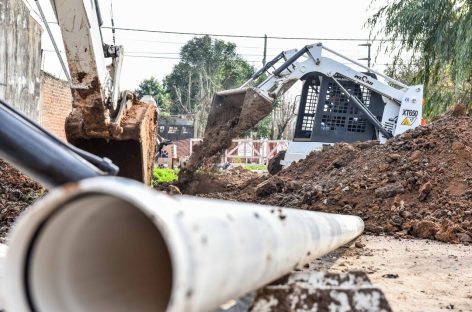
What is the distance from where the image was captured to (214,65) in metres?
46.5

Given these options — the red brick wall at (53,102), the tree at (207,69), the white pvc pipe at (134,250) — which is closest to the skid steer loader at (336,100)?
the red brick wall at (53,102)

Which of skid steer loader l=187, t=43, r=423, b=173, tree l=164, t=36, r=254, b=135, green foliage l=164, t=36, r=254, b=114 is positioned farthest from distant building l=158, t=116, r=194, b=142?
skid steer loader l=187, t=43, r=423, b=173

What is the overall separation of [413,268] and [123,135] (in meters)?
3.07

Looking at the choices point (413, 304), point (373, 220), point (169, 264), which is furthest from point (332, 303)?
point (373, 220)

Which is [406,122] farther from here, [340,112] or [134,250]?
[134,250]

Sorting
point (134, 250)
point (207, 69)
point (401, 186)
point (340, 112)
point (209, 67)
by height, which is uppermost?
point (209, 67)

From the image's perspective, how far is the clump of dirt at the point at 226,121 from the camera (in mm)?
11031

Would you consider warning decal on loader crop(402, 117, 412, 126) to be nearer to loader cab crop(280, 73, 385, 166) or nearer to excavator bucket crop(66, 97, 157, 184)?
loader cab crop(280, 73, 385, 166)

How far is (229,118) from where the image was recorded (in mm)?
11375

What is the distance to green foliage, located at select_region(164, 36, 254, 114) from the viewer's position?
150 ft

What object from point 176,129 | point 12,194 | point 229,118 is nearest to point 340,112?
point 229,118

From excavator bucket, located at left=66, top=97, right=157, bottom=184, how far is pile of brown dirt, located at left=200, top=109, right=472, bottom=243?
2.63 m

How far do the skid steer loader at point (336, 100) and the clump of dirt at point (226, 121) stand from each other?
90 centimetres

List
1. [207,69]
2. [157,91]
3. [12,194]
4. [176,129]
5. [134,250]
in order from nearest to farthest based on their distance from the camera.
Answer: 1. [134,250]
2. [12,194]
3. [207,69]
4. [176,129]
5. [157,91]
